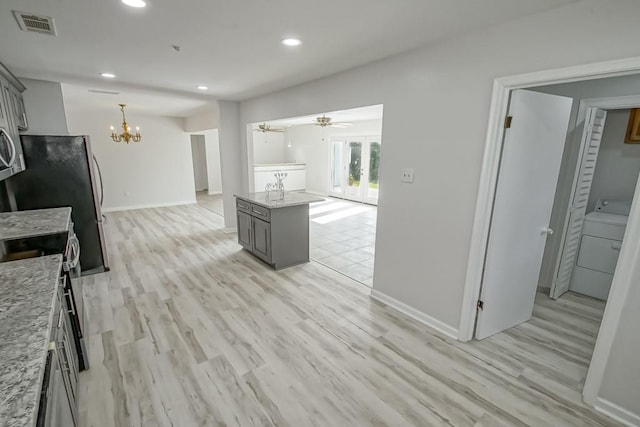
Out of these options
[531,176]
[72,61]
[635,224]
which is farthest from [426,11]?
[72,61]

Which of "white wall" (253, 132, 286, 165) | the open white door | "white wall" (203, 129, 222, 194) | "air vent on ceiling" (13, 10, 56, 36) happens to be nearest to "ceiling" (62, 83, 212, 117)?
"air vent on ceiling" (13, 10, 56, 36)

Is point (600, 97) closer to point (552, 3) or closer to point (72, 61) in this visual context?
point (552, 3)

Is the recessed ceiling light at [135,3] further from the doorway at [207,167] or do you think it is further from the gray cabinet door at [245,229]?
the doorway at [207,167]

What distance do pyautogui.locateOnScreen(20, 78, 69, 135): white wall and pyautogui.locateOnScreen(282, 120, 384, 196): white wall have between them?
657 centimetres

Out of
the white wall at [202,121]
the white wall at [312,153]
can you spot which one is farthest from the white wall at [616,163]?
the white wall at [312,153]

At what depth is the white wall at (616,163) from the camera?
308 cm

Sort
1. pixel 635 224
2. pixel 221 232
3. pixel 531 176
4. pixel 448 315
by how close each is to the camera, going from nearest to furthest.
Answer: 1. pixel 635 224
2. pixel 531 176
3. pixel 448 315
4. pixel 221 232

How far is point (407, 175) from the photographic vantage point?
2672 millimetres

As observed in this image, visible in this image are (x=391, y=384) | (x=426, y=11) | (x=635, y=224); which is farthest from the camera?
(x=391, y=384)

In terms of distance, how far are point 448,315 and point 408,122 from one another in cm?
176

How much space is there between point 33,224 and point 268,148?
921 centimetres

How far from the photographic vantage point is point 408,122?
8.49 ft

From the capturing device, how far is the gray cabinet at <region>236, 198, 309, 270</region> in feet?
12.3

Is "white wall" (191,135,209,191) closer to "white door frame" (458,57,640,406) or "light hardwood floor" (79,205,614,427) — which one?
"light hardwood floor" (79,205,614,427)
